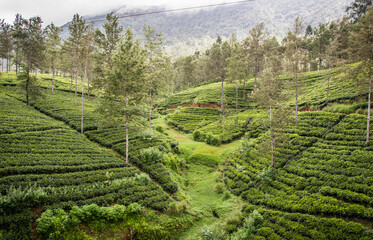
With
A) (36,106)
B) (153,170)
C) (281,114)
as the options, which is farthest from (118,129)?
(281,114)

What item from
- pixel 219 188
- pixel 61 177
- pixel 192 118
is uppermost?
pixel 192 118

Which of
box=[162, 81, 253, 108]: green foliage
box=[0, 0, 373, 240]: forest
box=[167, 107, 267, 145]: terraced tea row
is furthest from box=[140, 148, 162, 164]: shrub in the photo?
box=[162, 81, 253, 108]: green foliage

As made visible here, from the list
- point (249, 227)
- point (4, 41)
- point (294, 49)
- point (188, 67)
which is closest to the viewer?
point (249, 227)

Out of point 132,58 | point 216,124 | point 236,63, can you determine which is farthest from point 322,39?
point 132,58

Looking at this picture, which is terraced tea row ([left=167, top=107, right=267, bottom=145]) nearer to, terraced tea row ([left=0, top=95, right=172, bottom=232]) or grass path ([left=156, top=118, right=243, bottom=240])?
grass path ([left=156, top=118, right=243, bottom=240])

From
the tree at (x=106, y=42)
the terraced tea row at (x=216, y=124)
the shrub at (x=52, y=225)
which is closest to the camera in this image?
the shrub at (x=52, y=225)

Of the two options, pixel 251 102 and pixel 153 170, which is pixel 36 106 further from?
pixel 251 102

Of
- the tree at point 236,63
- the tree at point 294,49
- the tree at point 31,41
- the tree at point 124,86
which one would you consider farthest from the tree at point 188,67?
the tree at point 124,86

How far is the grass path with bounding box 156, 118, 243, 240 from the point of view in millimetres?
17500

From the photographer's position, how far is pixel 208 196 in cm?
2181

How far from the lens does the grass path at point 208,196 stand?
17500 millimetres

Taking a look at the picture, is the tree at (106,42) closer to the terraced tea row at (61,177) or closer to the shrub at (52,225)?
the terraced tea row at (61,177)

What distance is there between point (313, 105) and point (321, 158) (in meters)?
20.0

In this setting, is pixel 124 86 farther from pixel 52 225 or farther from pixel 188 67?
pixel 188 67
